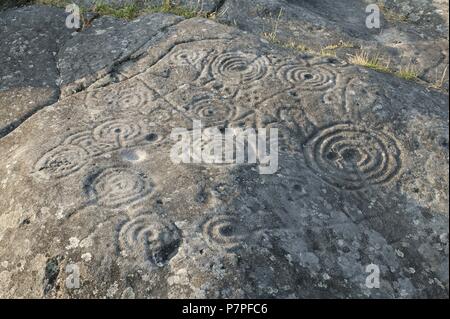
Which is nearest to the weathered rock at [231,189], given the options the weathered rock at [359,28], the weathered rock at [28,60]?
the weathered rock at [28,60]

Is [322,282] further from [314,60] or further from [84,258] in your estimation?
[314,60]

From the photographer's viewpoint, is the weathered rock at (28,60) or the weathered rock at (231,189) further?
the weathered rock at (28,60)

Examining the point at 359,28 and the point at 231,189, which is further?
the point at 359,28

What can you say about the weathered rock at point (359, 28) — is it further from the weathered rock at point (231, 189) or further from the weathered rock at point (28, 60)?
the weathered rock at point (28, 60)

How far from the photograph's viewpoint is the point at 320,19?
6.70 m

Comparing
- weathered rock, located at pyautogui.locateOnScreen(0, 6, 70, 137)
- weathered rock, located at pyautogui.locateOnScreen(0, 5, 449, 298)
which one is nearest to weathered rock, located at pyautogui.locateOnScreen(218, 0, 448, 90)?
weathered rock, located at pyautogui.locateOnScreen(0, 5, 449, 298)

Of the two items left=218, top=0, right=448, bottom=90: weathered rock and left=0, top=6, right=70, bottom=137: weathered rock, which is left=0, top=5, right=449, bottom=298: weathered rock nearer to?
left=0, top=6, right=70, bottom=137: weathered rock

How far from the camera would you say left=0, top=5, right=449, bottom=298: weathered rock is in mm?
3281

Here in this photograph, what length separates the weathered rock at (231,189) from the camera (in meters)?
3.28

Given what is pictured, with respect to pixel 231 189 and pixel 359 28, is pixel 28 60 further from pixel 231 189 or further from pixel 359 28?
pixel 359 28

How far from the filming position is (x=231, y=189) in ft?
12.1

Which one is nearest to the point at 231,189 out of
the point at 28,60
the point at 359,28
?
the point at 28,60

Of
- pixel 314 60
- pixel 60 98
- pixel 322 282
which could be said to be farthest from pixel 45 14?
pixel 322 282
